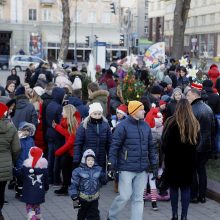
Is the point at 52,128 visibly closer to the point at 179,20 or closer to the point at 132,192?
the point at 132,192

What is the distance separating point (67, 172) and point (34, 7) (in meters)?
59.7

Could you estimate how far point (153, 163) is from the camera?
6.85 m

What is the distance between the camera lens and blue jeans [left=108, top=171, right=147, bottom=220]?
672 centimetres

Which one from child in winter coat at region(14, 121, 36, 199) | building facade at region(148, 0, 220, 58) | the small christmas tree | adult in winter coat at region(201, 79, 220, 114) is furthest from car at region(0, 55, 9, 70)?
child in winter coat at region(14, 121, 36, 199)

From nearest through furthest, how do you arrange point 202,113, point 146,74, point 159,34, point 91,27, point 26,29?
point 202,113, point 146,74, point 26,29, point 91,27, point 159,34

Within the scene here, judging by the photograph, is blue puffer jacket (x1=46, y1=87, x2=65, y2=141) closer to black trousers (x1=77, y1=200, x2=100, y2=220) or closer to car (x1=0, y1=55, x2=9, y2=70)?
black trousers (x1=77, y1=200, x2=100, y2=220)

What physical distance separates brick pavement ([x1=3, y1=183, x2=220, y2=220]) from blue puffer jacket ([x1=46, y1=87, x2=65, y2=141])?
1.06 m

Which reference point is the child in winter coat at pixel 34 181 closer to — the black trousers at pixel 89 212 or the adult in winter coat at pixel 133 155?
the black trousers at pixel 89 212

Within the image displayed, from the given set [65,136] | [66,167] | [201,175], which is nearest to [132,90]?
[65,136]

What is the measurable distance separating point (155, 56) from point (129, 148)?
13401mm

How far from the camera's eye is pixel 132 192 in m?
6.89

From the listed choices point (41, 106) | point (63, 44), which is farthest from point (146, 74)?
point (63, 44)

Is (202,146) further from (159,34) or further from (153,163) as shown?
(159,34)

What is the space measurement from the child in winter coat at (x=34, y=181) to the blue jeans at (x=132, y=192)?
1.01 metres
